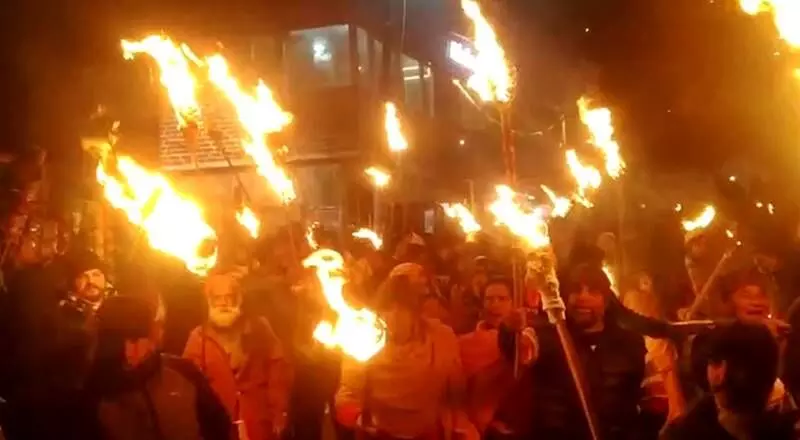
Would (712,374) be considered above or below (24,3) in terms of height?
below

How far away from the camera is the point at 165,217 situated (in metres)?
8.70

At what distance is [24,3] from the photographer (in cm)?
1152

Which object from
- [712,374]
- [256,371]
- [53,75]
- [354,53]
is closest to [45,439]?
[256,371]

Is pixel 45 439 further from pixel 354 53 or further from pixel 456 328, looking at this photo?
pixel 354 53

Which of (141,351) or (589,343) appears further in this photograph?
(589,343)

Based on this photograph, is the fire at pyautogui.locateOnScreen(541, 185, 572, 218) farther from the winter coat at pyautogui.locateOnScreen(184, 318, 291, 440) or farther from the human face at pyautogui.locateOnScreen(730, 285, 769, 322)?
the human face at pyautogui.locateOnScreen(730, 285, 769, 322)

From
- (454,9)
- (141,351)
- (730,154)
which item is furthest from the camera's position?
(454,9)

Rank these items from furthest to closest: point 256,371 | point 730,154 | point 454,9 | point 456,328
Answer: point 454,9 < point 730,154 < point 456,328 < point 256,371

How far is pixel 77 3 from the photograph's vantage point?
1199 cm

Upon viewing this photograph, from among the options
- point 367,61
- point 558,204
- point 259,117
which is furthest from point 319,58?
point 259,117

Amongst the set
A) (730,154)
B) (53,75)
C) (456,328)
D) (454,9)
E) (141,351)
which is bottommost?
(141,351)

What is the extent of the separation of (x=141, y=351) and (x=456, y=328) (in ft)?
13.6

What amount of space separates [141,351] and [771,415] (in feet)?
9.08

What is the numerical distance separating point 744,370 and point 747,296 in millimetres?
2444
